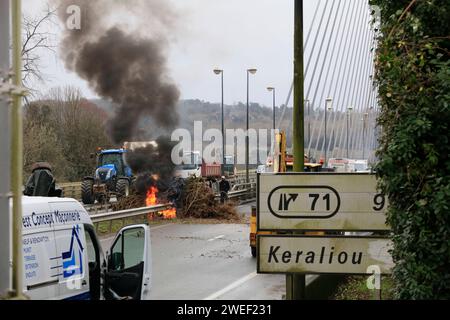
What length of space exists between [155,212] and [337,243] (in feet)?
56.8

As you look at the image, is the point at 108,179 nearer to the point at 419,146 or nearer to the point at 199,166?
the point at 199,166

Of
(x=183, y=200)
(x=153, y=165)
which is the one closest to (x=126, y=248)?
(x=183, y=200)

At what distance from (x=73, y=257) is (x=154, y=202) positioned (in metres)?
18.7

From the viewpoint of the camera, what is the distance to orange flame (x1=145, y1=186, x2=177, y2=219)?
22.9 m

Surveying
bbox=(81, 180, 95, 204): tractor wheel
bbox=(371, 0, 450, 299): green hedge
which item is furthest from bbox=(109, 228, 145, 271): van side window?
bbox=(81, 180, 95, 204): tractor wheel

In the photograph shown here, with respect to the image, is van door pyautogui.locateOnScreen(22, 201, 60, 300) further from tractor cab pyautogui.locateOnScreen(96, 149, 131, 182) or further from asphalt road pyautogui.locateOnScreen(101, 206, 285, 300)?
tractor cab pyautogui.locateOnScreen(96, 149, 131, 182)

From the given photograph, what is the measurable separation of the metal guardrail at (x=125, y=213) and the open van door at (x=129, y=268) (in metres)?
11.1

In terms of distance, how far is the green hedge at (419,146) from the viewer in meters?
3.62

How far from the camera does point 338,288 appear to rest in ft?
32.0

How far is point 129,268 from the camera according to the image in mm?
5215

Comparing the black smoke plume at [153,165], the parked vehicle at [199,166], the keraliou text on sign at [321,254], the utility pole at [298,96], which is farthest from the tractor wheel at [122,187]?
the keraliou text on sign at [321,254]
